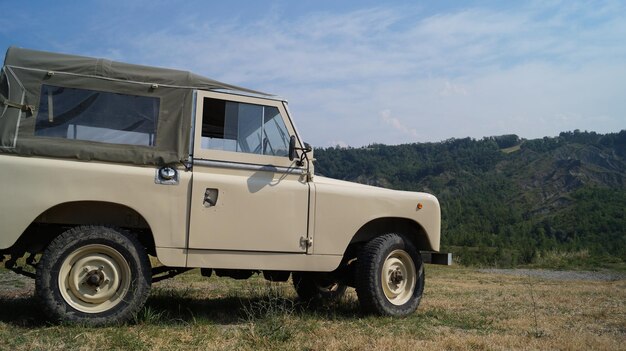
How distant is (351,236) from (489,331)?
1658mm

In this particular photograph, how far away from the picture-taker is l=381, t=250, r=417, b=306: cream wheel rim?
6.39 metres

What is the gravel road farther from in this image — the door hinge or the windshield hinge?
the windshield hinge

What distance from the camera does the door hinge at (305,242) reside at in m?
5.87

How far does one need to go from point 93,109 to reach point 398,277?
12.1ft

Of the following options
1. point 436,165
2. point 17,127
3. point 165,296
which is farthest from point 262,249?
point 436,165

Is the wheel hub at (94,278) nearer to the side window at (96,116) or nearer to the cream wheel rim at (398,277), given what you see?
the side window at (96,116)

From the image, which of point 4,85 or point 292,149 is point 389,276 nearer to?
point 292,149

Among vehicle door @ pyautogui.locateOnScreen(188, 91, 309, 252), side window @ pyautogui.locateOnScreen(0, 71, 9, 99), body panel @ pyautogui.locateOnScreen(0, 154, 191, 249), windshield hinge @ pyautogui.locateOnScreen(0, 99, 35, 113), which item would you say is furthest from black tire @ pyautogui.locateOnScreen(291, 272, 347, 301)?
side window @ pyautogui.locateOnScreen(0, 71, 9, 99)

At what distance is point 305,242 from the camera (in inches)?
232

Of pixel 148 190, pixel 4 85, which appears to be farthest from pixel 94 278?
pixel 4 85

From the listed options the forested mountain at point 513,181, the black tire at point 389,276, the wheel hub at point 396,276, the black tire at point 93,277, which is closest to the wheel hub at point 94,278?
the black tire at point 93,277

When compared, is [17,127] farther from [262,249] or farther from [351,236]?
[351,236]

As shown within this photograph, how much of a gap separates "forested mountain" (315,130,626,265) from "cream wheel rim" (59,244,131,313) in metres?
52.2

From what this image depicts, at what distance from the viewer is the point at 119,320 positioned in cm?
508
